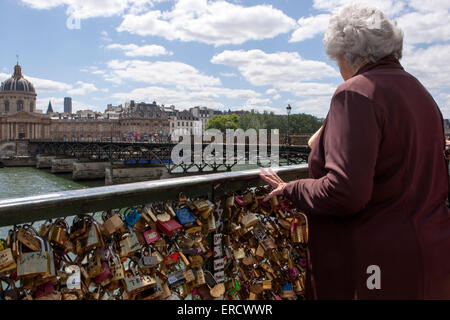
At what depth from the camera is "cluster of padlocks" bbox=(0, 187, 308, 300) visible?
164cm

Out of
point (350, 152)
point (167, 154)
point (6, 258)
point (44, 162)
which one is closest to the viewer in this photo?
point (350, 152)

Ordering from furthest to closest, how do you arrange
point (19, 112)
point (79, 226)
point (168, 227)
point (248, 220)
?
point (19, 112), point (248, 220), point (168, 227), point (79, 226)

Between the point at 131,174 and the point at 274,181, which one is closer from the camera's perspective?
the point at 274,181

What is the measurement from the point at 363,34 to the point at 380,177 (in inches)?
22.5

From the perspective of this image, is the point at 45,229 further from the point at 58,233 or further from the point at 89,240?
the point at 89,240

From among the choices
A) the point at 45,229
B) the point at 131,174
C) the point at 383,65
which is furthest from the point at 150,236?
the point at 131,174

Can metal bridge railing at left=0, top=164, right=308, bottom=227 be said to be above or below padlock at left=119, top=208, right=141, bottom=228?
above

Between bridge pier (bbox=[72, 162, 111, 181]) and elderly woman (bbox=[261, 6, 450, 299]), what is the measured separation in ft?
179

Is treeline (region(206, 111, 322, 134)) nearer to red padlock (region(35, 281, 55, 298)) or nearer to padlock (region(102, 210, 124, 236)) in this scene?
padlock (region(102, 210, 124, 236))

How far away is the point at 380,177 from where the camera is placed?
4.76 ft

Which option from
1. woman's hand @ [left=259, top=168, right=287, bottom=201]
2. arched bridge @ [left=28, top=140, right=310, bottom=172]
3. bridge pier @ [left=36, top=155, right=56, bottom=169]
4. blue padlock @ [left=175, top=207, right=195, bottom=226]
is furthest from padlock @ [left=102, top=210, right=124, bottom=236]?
bridge pier @ [left=36, top=155, right=56, bottom=169]
